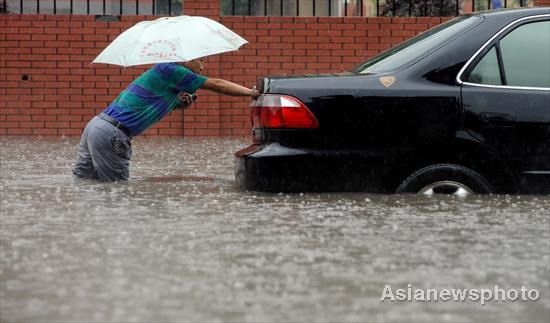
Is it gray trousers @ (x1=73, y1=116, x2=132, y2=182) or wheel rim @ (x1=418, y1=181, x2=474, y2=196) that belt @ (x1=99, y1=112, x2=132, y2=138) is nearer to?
gray trousers @ (x1=73, y1=116, x2=132, y2=182)

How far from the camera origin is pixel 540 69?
8.14 metres

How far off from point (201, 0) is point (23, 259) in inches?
480

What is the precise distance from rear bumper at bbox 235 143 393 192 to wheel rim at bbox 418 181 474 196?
26 cm

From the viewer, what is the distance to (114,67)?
1820 centimetres

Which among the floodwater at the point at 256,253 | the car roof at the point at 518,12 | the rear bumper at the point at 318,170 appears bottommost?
the floodwater at the point at 256,253

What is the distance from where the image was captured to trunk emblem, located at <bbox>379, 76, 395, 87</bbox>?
8.06 metres

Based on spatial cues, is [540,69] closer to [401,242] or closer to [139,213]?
[401,242]

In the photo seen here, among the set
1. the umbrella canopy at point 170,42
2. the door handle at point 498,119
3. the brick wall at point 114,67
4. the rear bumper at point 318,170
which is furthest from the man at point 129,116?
the brick wall at point 114,67

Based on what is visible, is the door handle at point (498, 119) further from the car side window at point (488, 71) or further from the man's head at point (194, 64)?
the man's head at point (194, 64)

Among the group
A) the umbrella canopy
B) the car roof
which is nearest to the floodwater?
the umbrella canopy

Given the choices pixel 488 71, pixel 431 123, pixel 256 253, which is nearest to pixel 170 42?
pixel 431 123

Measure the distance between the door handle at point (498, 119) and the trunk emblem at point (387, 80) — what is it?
639mm

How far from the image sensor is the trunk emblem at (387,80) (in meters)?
8.06

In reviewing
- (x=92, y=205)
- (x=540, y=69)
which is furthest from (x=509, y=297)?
(x=92, y=205)
